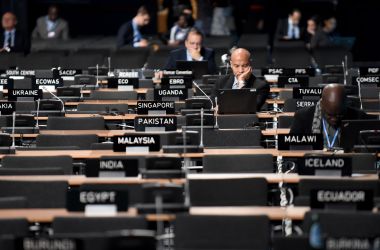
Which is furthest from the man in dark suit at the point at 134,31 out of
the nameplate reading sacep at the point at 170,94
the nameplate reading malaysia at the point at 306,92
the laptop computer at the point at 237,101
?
the laptop computer at the point at 237,101

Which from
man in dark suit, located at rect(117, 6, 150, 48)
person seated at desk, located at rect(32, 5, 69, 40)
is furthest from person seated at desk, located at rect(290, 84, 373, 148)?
person seated at desk, located at rect(32, 5, 69, 40)

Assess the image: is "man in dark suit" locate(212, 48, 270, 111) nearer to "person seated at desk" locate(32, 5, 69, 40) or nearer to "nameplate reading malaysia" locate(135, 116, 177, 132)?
"nameplate reading malaysia" locate(135, 116, 177, 132)

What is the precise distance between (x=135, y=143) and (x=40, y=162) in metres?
1.11

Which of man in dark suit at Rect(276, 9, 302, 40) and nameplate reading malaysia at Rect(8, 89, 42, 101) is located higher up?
man in dark suit at Rect(276, 9, 302, 40)

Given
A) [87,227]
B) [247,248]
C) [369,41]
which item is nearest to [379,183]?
[247,248]

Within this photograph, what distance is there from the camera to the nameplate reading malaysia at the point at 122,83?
20828 mm

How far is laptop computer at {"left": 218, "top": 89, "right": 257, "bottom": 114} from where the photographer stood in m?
17.1

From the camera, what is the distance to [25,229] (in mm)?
9953

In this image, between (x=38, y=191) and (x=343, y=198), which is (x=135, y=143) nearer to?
(x=38, y=191)

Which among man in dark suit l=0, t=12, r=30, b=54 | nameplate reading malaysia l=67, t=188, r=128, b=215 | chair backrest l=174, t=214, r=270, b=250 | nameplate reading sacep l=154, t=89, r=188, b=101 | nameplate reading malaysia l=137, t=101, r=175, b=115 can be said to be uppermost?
man in dark suit l=0, t=12, r=30, b=54

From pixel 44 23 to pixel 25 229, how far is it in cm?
2003

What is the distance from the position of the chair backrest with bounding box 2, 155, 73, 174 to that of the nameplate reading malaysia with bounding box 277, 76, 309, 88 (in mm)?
8104

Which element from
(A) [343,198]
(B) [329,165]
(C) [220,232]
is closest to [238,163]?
(B) [329,165]

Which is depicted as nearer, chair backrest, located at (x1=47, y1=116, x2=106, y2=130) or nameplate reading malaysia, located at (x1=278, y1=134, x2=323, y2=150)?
nameplate reading malaysia, located at (x1=278, y1=134, x2=323, y2=150)
